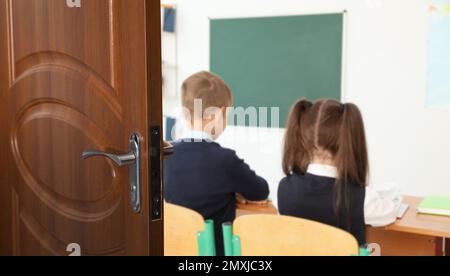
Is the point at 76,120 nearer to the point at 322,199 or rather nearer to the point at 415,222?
the point at 322,199

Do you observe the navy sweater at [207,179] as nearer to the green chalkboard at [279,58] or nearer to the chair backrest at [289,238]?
the chair backrest at [289,238]

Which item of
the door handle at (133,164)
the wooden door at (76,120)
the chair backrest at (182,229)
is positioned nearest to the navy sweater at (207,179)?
the chair backrest at (182,229)

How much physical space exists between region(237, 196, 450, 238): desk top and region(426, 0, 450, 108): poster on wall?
4.55 feet

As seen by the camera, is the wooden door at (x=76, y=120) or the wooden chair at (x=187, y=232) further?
the wooden chair at (x=187, y=232)

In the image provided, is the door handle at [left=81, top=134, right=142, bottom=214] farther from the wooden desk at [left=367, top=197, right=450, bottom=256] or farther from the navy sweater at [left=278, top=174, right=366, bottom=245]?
the wooden desk at [left=367, top=197, right=450, bottom=256]

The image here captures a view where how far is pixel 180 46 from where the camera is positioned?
4039mm

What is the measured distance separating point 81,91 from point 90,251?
0.35 metres

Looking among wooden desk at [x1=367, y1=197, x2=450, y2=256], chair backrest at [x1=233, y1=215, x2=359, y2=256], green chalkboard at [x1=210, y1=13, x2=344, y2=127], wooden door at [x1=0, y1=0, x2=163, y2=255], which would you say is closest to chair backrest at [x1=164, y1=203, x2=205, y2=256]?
chair backrest at [x1=233, y1=215, x2=359, y2=256]

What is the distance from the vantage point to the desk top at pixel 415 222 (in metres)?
1.65

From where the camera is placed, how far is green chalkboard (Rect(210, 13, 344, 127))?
3.48m

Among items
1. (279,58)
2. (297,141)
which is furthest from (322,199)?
(279,58)

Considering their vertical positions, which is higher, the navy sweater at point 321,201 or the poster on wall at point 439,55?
the poster on wall at point 439,55

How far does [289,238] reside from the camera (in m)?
1.42

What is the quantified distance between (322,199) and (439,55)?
193 cm
